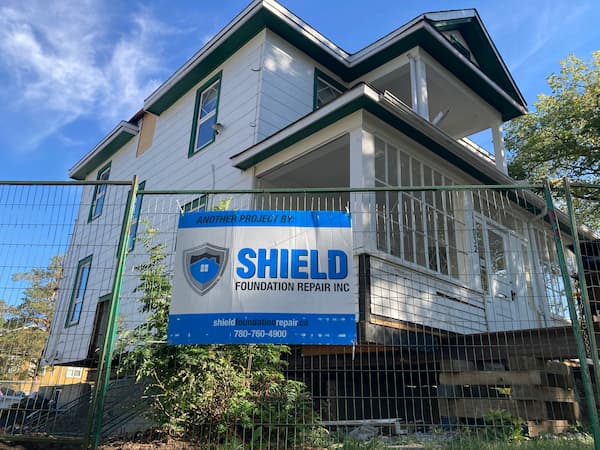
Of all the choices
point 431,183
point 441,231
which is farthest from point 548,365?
point 431,183

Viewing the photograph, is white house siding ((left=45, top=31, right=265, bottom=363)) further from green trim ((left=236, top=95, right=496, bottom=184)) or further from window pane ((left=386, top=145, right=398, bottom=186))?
window pane ((left=386, top=145, right=398, bottom=186))

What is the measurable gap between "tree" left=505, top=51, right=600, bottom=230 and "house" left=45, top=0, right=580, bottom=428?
704cm

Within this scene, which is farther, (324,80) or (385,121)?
(324,80)

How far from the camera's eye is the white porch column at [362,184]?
6.98 meters

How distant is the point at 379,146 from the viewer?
27.3 feet

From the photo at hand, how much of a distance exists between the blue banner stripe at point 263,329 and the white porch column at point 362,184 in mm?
2571

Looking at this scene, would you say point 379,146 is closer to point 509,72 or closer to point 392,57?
point 392,57

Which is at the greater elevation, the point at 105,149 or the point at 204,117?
the point at 105,149

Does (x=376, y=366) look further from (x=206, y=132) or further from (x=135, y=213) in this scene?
(x=206, y=132)

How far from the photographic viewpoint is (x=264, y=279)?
4.48 m

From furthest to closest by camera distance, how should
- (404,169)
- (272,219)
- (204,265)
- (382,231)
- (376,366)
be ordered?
(404,169), (382,231), (376,366), (272,219), (204,265)

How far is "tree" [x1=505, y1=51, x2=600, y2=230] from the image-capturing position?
59.1 ft

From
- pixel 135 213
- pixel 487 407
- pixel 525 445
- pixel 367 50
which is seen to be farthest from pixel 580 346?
pixel 135 213

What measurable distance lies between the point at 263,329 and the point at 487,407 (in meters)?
2.80
